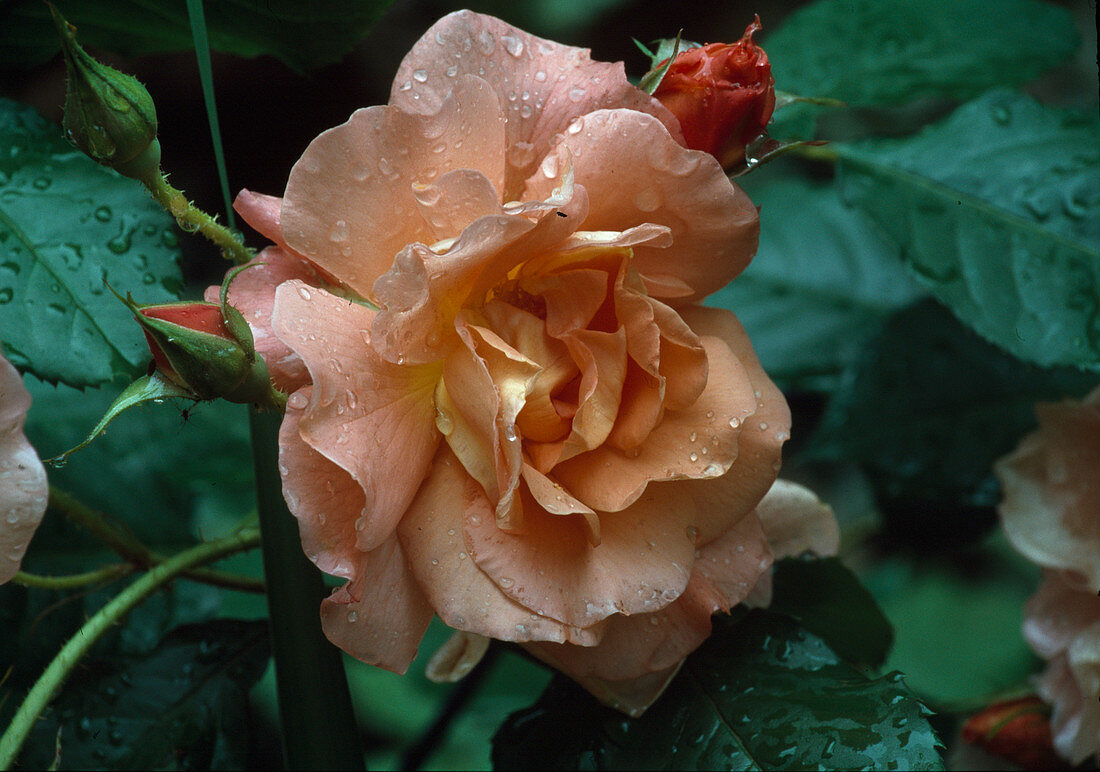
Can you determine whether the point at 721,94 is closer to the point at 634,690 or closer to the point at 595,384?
the point at 595,384

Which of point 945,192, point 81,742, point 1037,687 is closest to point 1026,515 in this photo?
point 1037,687

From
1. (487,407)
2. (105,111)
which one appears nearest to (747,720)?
(487,407)

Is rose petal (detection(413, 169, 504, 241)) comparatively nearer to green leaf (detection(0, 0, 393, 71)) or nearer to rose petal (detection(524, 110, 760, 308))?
rose petal (detection(524, 110, 760, 308))

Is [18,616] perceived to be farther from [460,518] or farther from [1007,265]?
[1007,265]

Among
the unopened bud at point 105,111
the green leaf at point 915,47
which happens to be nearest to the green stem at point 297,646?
the unopened bud at point 105,111

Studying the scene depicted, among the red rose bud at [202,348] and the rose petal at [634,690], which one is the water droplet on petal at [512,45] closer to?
the red rose bud at [202,348]

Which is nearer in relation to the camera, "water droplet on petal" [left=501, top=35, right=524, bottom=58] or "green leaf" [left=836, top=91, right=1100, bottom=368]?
"water droplet on petal" [left=501, top=35, right=524, bottom=58]

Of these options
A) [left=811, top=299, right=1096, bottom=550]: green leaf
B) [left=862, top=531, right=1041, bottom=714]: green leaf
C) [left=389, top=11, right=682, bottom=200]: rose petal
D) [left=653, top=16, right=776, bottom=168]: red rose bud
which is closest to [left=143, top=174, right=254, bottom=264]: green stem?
[left=389, top=11, right=682, bottom=200]: rose petal
